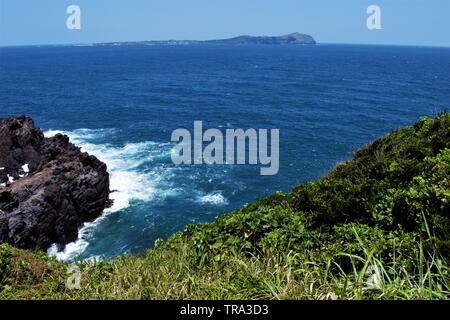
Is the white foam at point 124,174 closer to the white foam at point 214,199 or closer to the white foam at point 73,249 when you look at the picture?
the white foam at point 73,249

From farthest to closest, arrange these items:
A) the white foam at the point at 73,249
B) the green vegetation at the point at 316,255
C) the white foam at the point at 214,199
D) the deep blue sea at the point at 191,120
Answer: the white foam at the point at 214,199 < the deep blue sea at the point at 191,120 < the white foam at the point at 73,249 < the green vegetation at the point at 316,255

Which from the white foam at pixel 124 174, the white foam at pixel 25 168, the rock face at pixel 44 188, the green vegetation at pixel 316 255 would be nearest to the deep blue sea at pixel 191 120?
the white foam at pixel 124 174

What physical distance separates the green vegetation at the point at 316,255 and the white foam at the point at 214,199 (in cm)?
2095

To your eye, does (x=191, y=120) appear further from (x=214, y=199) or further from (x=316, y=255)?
(x=316, y=255)

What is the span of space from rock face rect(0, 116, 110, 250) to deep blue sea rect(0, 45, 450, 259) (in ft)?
4.89

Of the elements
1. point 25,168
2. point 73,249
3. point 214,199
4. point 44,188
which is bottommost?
point 73,249

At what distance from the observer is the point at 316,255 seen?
744 centimetres

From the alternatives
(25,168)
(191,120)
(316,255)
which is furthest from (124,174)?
(316,255)

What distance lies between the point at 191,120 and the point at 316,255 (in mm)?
51963

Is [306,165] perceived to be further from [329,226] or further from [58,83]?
[58,83]

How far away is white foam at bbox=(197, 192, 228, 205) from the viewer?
32406 mm

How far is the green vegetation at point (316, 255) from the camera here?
548 cm
